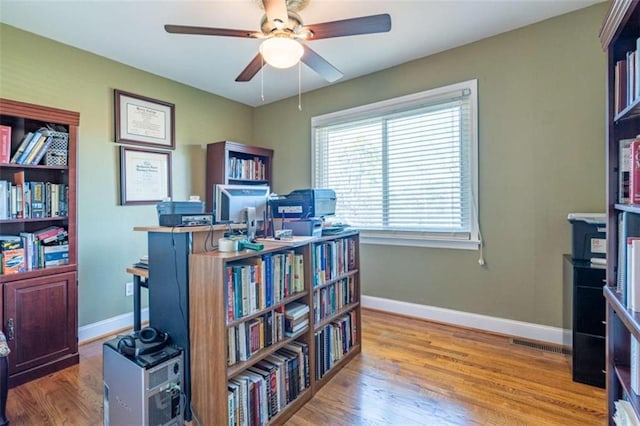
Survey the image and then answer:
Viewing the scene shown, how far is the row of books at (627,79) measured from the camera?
3.87ft

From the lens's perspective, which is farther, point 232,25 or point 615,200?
point 232,25

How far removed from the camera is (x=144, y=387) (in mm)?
1410

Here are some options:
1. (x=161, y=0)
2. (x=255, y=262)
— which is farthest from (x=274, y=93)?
(x=255, y=262)

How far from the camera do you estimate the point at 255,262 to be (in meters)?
1.68

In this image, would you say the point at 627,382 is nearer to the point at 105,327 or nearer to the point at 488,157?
the point at 488,157

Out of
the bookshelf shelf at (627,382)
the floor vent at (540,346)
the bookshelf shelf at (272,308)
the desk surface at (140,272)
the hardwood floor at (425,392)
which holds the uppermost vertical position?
the desk surface at (140,272)

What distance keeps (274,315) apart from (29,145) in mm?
2182

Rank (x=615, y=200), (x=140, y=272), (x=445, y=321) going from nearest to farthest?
(x=615, y=200), (x=140, y=272), (x=445, y=321)

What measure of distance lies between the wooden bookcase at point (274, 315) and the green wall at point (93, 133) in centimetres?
195

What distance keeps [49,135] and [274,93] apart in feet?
7.95

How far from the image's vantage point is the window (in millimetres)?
2900

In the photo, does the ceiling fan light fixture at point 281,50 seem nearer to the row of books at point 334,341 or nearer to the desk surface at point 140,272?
the desk surface at point 140,272

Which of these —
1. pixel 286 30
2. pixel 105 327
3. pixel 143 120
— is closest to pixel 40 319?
pixel 105 327

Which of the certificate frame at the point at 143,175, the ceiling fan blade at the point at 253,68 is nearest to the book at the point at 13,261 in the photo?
the certificate frame at the point at 143,175
